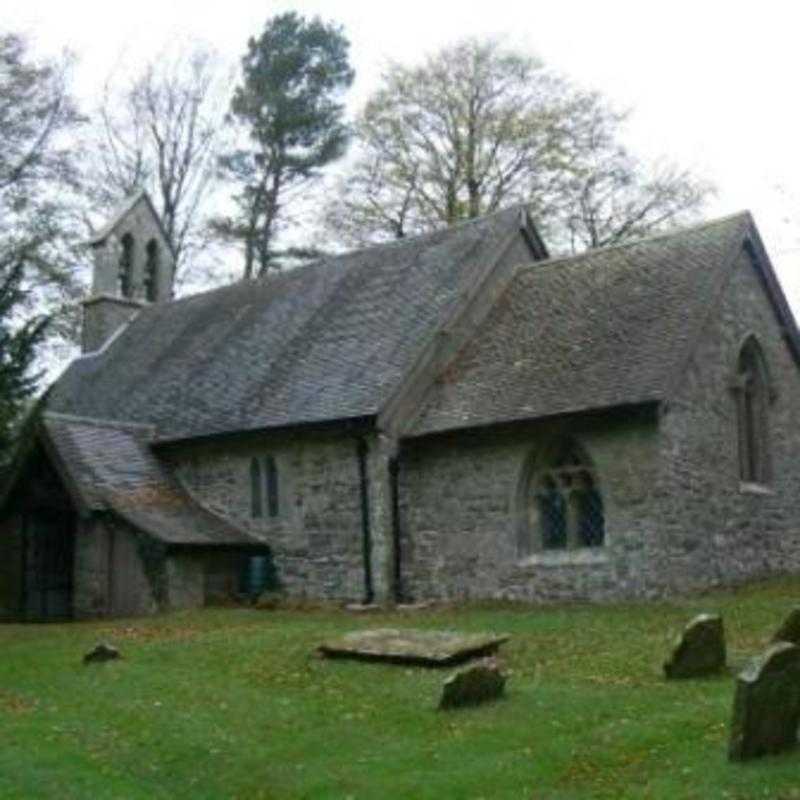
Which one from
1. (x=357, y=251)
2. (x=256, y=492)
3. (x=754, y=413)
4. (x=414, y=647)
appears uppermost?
(x=357, y=251)

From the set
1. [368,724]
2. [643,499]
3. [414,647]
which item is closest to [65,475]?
[643,499]

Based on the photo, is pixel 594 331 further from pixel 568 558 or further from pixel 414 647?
pixel 414 647

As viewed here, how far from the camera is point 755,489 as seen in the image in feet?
79.3

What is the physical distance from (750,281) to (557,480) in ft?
19.6

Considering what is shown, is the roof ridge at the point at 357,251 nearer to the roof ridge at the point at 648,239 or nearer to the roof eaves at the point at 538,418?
the roof ridge at the point at 648,239

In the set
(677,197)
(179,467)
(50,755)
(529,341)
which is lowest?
(50,755)

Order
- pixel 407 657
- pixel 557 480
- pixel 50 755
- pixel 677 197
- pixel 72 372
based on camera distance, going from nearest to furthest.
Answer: pixel 50 755, pixel 407 657, pixel 557 480, pixel 72 372, pixel 677 197

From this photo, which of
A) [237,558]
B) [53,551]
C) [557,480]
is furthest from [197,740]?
[53,551]

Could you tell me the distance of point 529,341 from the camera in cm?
2494

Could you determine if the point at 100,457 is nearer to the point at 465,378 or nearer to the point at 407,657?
the point at 465,378

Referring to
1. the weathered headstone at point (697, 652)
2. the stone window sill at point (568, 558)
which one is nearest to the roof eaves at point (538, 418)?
the stone window sill at point (568, 558)

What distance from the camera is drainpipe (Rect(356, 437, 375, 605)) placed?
79.2 feet

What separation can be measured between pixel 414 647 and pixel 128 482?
12.2m

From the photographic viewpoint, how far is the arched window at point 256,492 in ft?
86.2
